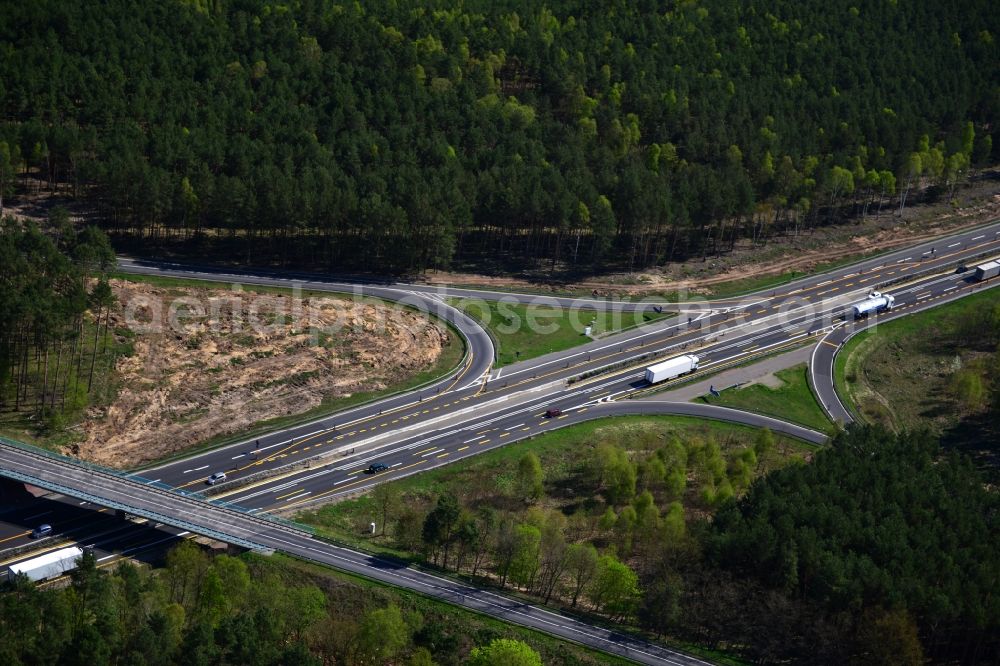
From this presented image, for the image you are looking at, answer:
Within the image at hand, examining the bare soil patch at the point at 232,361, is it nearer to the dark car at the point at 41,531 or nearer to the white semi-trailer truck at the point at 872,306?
the dark car at the point at 41,531

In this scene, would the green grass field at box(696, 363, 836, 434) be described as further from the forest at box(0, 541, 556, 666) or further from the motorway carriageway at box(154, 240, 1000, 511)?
the forest at box(0, 541, 556, 666)

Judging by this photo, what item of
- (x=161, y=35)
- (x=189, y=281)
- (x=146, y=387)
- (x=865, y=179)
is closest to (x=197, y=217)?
(x=189, y=281)

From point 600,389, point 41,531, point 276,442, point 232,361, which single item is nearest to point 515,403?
point 600,389

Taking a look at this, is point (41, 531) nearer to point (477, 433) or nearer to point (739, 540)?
point (477, 433)

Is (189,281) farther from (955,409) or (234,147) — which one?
(955,409)

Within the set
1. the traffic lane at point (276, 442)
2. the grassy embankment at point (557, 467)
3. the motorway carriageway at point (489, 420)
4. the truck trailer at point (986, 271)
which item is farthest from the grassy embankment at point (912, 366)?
the traffic lane at point (276, 442)
